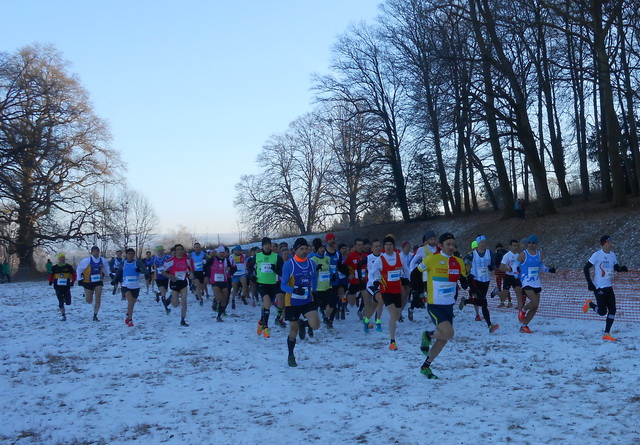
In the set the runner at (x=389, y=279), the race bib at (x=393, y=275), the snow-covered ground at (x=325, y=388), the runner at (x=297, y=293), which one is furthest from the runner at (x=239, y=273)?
the runner at (x=297, y=293)

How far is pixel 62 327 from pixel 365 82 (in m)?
32.9

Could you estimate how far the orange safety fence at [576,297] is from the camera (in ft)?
42.9

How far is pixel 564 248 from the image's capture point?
1050 inches

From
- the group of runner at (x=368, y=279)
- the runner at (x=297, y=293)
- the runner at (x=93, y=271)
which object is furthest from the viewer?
the runner at (x=93, y=271)

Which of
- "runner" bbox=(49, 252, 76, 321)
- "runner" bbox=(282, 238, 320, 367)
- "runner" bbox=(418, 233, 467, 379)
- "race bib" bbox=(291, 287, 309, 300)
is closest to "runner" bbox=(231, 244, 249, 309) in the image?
"runner" bbox=(49, 252, 76, 321)

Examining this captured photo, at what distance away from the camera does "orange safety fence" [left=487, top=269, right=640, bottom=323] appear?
514 inches

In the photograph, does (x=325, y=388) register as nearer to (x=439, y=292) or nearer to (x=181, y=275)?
(x=439, y=292)

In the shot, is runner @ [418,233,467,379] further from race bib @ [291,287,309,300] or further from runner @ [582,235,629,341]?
runner @ [582,235,629,341]

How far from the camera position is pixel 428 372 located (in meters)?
7.78

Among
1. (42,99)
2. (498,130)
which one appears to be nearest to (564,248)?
(498,130)

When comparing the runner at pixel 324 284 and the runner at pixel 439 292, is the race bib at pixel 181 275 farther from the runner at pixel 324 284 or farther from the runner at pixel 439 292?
the runner at pixel 439 292

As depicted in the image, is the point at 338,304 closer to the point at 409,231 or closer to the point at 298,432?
the point at 298,432

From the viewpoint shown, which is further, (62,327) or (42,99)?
(42,99)

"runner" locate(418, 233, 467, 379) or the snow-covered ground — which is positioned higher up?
"runner" locate(418, 233, 467, 379)
